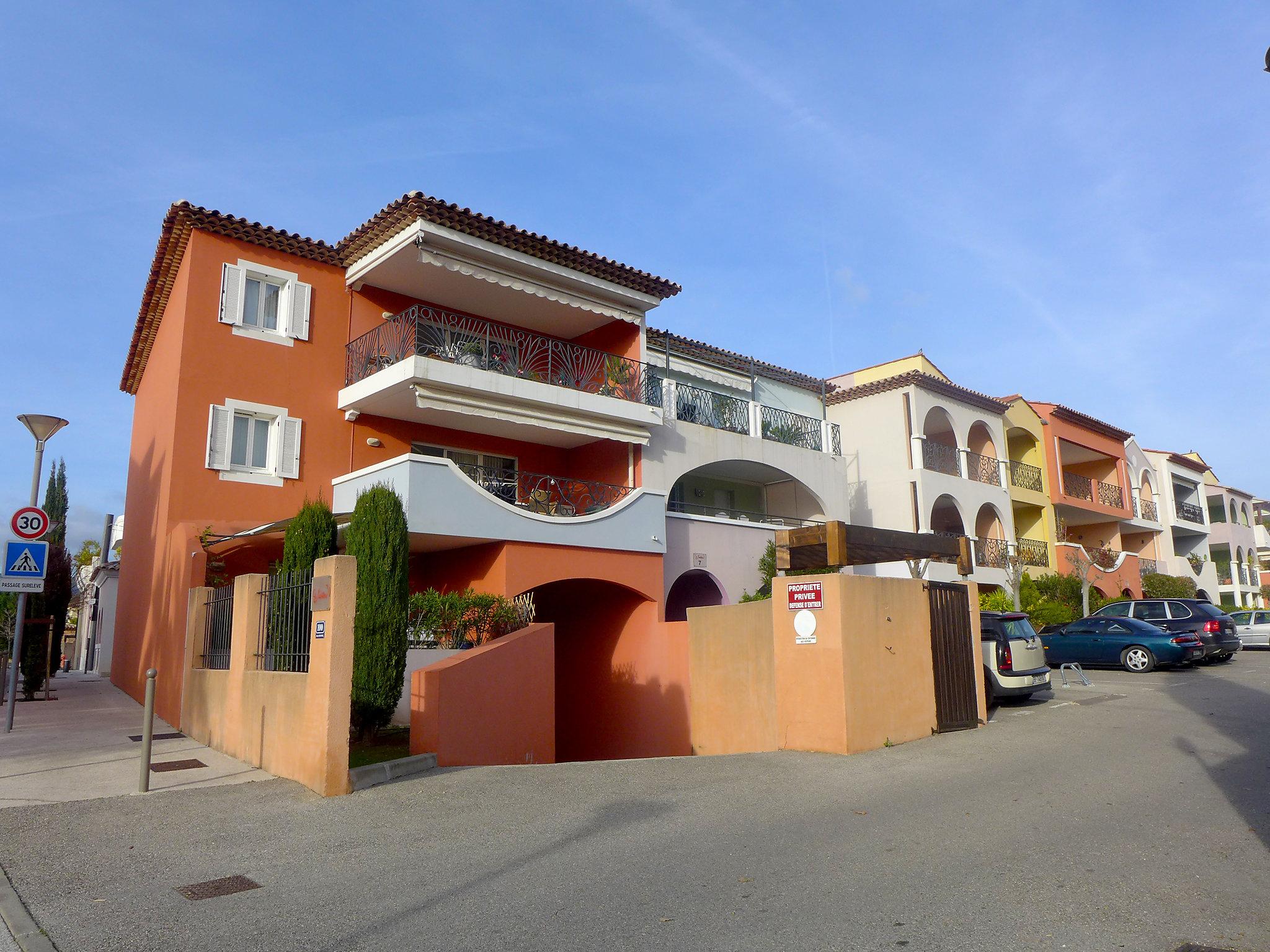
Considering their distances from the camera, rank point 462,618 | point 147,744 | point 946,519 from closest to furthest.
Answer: point 147,744
point 462,618
point 946,519

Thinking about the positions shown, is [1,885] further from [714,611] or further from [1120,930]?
[714,611]

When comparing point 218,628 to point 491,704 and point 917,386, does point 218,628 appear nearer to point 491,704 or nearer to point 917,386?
point 491,704

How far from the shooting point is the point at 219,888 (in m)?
6.10

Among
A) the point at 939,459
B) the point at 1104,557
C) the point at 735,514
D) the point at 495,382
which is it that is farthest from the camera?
the point at 1104,557

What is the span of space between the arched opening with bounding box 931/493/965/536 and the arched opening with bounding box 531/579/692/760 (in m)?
14.3

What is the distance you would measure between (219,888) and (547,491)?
449 inches

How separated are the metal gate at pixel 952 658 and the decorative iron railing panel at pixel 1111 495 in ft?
90.0

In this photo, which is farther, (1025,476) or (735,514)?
(1025,476)

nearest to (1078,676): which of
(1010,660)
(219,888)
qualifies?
(1010,660)

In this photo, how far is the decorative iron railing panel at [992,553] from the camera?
29031 millimetres

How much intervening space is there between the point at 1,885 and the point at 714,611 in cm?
1034

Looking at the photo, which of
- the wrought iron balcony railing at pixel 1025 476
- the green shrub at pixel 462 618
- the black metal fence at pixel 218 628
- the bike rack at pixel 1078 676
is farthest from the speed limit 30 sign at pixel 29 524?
the wrought iron balcony railing at pixel 1025 476

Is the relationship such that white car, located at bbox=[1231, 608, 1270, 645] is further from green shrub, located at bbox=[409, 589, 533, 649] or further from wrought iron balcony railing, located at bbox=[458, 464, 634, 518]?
green shrub, located at bbox=[409, 589, 533, 649]

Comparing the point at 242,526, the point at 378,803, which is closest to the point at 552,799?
the point at 378,803
